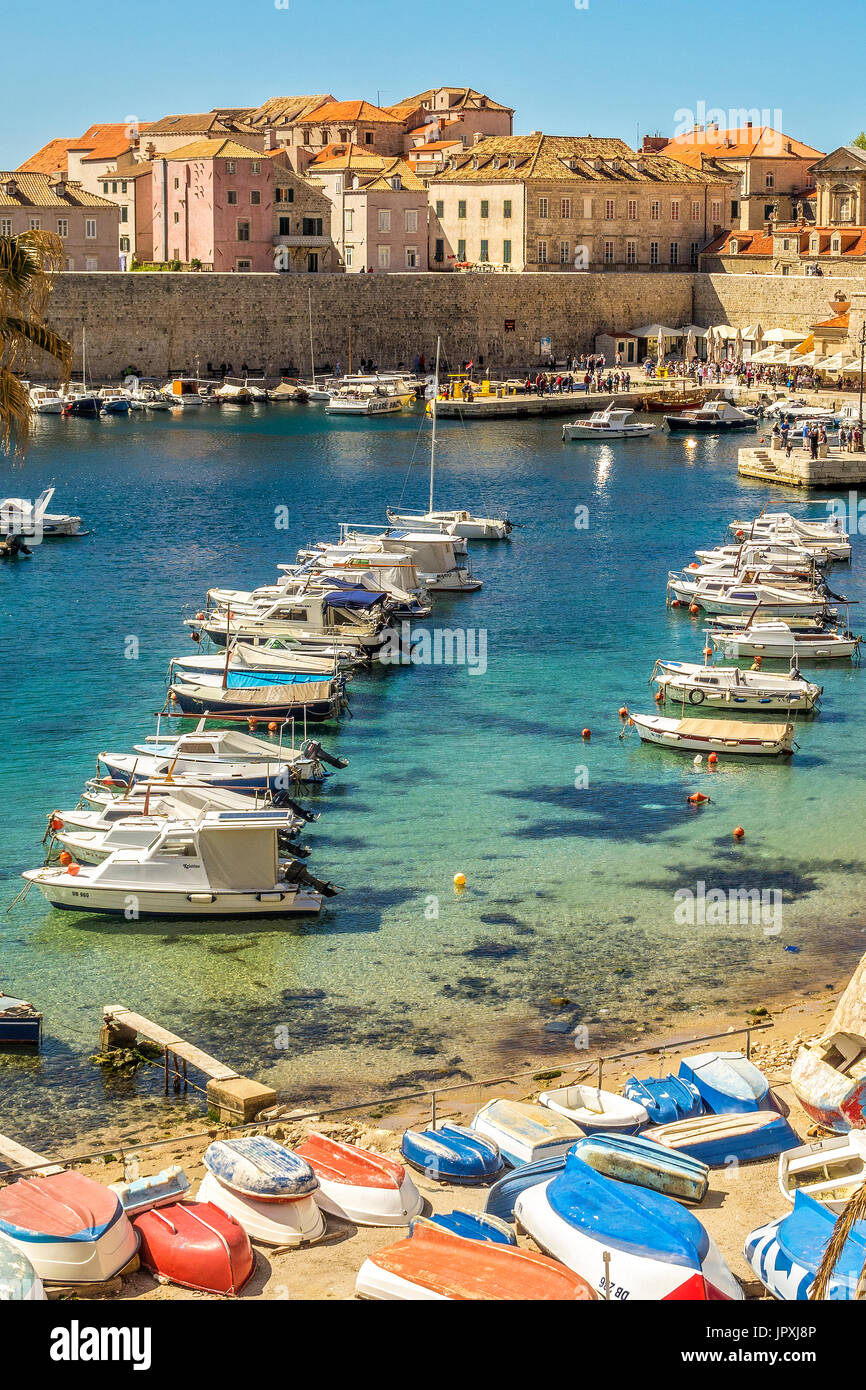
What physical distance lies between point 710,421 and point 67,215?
28380mm

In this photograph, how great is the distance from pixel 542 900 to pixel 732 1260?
8.67 metres

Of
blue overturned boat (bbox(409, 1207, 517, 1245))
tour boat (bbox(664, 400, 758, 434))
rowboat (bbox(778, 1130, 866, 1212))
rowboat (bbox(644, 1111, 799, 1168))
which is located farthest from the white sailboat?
blue overturned boat (bbox(409, 1207, 517, 1245))

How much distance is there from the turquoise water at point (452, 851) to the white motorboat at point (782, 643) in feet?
2.07

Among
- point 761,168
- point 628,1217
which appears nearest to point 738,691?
point 628,1217

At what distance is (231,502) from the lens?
159 ft

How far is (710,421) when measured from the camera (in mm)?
66062

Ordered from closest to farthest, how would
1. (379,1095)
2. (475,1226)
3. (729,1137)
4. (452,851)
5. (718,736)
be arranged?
(475,1226), (729,1137), (379,1095), (452,851), (718,736)

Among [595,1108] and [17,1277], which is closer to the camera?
[17,1277]

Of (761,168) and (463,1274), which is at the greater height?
(761,168)

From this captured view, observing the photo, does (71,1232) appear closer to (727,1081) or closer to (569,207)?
(727,1081)

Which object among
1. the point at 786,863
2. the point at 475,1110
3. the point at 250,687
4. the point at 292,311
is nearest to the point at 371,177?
the point at 292,311

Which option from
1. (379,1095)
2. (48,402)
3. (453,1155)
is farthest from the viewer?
(48,402)

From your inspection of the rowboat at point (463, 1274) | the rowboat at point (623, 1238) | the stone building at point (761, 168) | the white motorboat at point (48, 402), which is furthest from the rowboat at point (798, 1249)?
the stone building at point (761, 168)
